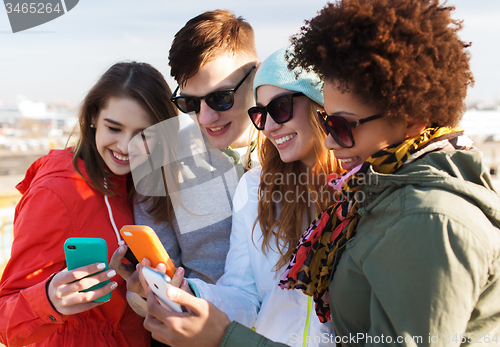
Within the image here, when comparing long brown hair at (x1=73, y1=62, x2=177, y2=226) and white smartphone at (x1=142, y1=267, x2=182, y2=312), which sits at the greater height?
long brown hair at (x1=73, y1=62, x2=177, y2=226)

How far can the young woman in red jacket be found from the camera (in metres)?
Result: 1.75

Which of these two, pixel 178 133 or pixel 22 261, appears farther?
pixel 178 133

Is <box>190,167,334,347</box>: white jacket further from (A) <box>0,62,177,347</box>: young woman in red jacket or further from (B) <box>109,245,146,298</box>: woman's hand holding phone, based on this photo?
(A) <box>0,62,177,347</box>: young woman in red jacket

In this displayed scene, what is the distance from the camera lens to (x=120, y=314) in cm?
205

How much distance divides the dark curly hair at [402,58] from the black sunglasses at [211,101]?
42.3 inches

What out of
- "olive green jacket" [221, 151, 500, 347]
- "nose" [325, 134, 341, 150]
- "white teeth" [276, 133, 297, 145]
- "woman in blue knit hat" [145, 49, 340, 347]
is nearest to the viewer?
"olive green jacket" [221, 151, 500, 347]

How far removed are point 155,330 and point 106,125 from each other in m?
1.32

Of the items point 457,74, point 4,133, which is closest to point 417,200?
point 457,74

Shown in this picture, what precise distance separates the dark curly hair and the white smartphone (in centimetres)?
107

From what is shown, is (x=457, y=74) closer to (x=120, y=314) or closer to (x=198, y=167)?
(x=198, y=167)

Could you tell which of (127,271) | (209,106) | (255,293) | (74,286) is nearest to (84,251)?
(74,286)

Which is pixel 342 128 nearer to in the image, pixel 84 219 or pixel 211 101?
pixel 211 101

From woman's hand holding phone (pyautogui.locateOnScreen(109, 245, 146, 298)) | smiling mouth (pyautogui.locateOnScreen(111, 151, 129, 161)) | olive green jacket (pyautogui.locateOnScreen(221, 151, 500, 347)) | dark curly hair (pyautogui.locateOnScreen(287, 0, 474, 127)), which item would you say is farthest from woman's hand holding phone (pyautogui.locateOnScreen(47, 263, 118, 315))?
dark curly hair (pyautogui.locateOnScreen(287, 0, 474, 127))

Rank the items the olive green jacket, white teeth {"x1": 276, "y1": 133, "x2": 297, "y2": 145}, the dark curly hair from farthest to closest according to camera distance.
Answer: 1. white teeth {"x1": 276, "y1": 133, "x2": 297, "y2": 145}
2. the dark curly hair
3. the olive green jacket
